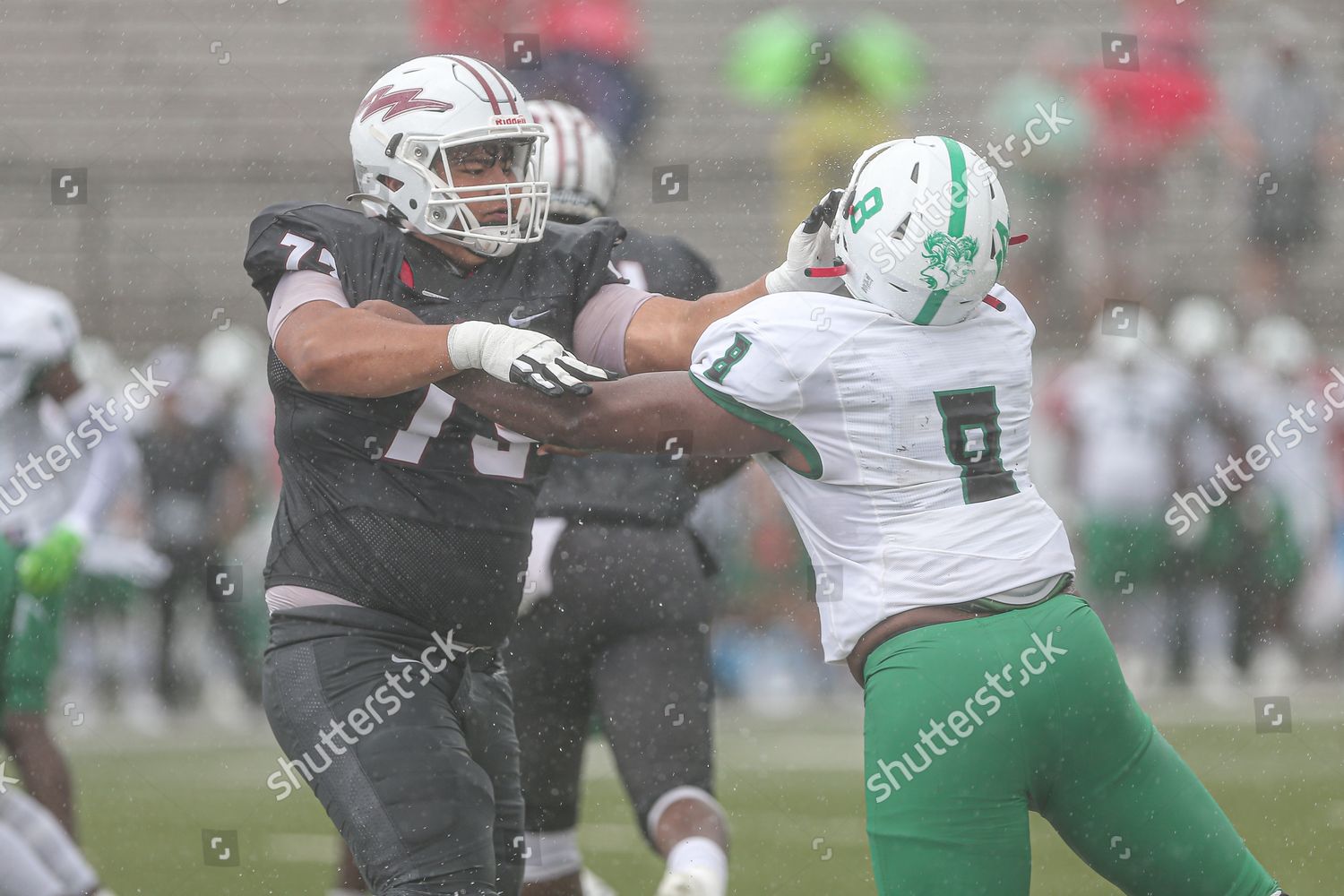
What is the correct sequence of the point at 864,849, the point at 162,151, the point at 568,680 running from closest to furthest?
the point at 568,680
the point at 864,849
the point at 162,151

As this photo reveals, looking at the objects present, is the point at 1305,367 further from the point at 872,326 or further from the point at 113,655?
the point at 872,326

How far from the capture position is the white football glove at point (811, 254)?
9.47 feet

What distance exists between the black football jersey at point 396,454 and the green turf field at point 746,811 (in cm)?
227

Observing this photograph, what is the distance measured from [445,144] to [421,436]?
0.49 metres

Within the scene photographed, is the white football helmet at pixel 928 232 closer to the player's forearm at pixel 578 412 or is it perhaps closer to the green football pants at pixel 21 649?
the player's forearm at pixel 578 412

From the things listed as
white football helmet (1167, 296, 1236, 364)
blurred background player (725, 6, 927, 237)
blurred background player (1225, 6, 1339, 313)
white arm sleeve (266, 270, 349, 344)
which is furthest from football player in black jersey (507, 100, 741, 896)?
white football helmet (1167, 296, 1236, 364)

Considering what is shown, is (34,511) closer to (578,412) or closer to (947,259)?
(578,412)

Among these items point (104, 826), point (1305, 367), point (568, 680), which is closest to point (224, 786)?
point (104, 826)

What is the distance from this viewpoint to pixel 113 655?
9727 millimetres

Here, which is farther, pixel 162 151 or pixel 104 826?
pixel 162 151

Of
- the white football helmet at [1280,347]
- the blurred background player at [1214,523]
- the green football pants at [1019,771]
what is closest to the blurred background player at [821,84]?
the blurred background player at [1214,523]

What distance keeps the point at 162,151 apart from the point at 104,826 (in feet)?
18.2

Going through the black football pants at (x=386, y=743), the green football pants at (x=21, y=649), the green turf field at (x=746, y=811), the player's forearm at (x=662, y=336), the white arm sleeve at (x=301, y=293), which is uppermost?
the white arm sleeve at (x=301, y=293)

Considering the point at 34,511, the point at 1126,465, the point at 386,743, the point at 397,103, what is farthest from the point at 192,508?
the point at 386,743
